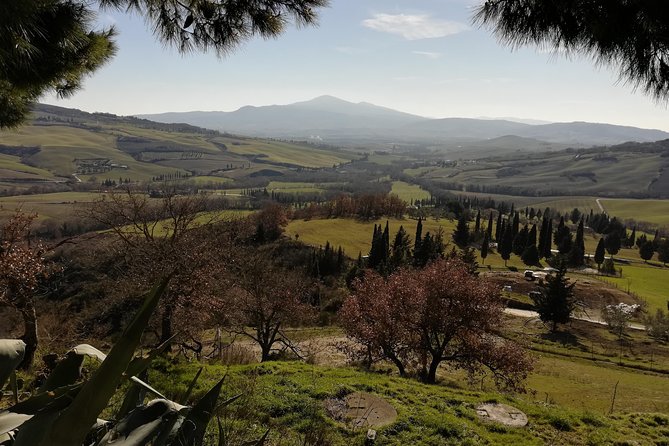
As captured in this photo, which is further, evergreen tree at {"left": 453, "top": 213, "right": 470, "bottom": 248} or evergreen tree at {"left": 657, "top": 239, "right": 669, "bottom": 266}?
evergreen tree at {"left": 453, "top": 213, "right": 470, "bottom": 248}

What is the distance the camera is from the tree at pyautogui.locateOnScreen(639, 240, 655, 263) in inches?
3231

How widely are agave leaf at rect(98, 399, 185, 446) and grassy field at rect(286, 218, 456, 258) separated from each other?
2727 inches

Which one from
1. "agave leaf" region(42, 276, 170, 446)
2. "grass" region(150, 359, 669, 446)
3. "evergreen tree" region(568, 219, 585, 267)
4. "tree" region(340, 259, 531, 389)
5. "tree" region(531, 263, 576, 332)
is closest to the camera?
"agave leaf" region(42, 276, 170, 446)

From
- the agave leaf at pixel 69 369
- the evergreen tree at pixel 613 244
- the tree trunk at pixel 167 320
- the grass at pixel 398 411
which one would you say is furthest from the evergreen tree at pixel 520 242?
the agave leaf at pixel 69 369

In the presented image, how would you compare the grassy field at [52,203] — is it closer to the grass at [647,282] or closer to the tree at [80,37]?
the tree at [80,37]

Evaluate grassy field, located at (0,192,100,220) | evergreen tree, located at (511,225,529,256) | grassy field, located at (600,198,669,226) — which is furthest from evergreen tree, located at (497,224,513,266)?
grassy field, located at (600,198,669,226)

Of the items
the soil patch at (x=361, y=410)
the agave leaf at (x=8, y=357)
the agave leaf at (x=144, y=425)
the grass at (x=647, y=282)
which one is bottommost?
the grass at (x=647, y=282)

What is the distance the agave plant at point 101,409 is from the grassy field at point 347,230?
227 ft

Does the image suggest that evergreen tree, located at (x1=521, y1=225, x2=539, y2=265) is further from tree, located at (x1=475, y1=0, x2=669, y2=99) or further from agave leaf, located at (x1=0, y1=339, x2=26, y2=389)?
agave leaf, located at (x1=0, y1=339, x2=26, y2=389)

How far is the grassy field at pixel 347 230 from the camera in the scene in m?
75.9

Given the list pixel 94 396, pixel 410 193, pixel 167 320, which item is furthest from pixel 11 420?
pixel 410 193

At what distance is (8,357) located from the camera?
82.6 inches

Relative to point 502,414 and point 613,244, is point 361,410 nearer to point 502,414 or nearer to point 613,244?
point 502,414

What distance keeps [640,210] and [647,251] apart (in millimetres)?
96077
